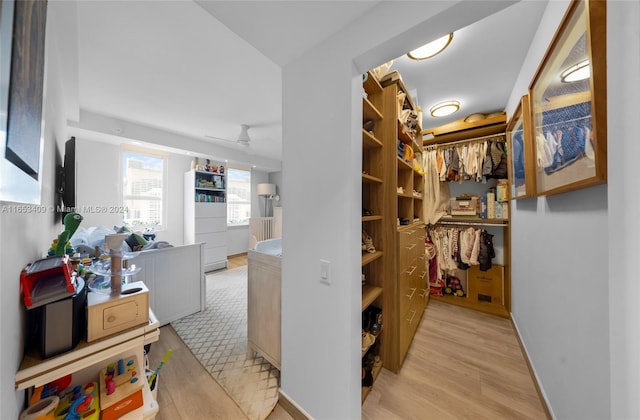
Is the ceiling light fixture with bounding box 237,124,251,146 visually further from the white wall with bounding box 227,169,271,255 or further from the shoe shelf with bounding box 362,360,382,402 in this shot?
the shoe shelf with bounding box 362,360,382,402

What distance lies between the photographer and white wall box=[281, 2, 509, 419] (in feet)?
3.53

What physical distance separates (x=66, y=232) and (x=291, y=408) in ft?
5.45

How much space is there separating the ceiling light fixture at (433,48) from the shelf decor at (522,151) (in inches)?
28.4

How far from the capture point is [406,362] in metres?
1.78

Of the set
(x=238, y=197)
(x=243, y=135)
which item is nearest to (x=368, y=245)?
(x=243, y=135)

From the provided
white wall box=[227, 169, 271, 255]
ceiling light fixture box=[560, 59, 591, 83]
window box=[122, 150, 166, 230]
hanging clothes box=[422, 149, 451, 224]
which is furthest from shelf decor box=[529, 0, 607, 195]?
white wall box=[227, 169, 271, 255]

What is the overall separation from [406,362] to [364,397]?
1.74 feet

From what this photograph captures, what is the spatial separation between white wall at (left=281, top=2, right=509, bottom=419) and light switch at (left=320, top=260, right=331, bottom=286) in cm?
2

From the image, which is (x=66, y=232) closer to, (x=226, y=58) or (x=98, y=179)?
(x=226, y=58)

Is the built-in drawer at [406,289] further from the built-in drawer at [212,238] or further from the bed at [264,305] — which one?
the built-in drawer at [212,238]

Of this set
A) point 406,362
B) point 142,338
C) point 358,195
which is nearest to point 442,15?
point 358,195

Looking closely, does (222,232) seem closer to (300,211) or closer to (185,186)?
(185,186)

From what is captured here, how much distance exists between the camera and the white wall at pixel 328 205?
108 cm

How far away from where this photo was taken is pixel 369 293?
1.58 metres
